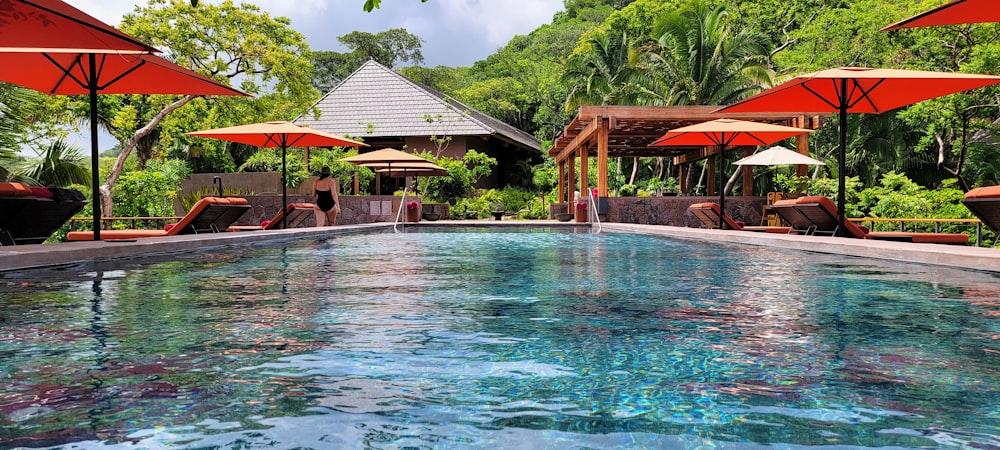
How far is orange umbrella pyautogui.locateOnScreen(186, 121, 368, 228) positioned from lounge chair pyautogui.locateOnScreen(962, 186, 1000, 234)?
38.6ft

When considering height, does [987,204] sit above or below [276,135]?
below

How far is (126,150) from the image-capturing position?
21.7 m

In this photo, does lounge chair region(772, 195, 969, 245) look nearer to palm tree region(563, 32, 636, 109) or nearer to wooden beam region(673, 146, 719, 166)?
wooden beam region(673, 146, 719, 166)

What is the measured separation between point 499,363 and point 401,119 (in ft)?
93.6

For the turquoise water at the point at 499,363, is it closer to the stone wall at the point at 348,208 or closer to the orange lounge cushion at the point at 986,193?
the orange lounge cushion at the point at 986,193

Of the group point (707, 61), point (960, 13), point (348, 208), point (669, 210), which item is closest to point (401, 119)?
point (348, 208)

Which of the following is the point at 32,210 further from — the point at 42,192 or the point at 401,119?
the point at 401,119

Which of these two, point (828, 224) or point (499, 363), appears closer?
point (499, 363)

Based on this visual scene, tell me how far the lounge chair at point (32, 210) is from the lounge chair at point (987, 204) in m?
11.1

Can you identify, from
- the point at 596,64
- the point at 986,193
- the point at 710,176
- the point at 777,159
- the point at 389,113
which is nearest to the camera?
the point at 986,193

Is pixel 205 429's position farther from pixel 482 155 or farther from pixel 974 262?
pixel 482 155

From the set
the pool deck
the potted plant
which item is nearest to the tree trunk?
Result: the pool deck

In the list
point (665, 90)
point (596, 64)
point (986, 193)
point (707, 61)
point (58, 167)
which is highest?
point (596, 64)

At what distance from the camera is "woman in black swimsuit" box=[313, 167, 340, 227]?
17.1 metres
